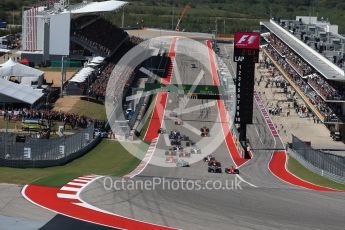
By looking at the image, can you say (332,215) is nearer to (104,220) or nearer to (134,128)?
(104,220)

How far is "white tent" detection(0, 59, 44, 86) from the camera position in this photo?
66713mm

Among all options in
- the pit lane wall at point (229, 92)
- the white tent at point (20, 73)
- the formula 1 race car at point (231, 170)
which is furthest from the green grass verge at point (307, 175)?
the white tent at point (20, 73)

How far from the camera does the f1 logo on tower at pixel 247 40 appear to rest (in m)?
51.9

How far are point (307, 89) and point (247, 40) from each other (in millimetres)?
28977

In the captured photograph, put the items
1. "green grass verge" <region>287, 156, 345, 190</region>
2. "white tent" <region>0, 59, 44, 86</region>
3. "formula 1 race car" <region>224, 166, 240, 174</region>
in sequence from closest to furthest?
"green grass verge" <region>287, 156, 345, 190</region> < "formula 1 race car" <region>224, 166, 240, 174</region> < "white tent" <region>0, 59, 44, 86</region>

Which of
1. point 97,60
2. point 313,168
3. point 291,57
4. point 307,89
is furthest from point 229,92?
point 313,168

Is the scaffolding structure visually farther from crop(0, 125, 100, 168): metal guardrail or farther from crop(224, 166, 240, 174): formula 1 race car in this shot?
crop(224, 166, 240, 174): formula 1 race car

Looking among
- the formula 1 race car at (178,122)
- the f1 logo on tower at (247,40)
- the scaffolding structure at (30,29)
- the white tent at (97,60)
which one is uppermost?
the scaffolding structure at (30,29)

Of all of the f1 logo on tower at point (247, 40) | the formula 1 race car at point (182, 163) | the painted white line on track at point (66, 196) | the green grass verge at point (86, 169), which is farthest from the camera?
the f1 logo on tower at point (247, 40)

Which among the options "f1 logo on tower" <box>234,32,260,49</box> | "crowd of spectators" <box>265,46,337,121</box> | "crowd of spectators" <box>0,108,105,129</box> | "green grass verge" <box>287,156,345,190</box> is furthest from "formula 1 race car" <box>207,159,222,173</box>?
"crowd of spectators" <box>265,46,337,121</box>

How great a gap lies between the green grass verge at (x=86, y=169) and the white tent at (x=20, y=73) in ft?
55.8

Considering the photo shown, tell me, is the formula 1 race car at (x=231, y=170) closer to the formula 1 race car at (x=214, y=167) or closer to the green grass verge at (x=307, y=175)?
the formula 1 race car at (x=214, y=167)

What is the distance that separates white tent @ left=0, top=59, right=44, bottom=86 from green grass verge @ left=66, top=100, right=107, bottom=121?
5.36 metres

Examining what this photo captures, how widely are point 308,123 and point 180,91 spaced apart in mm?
15392
